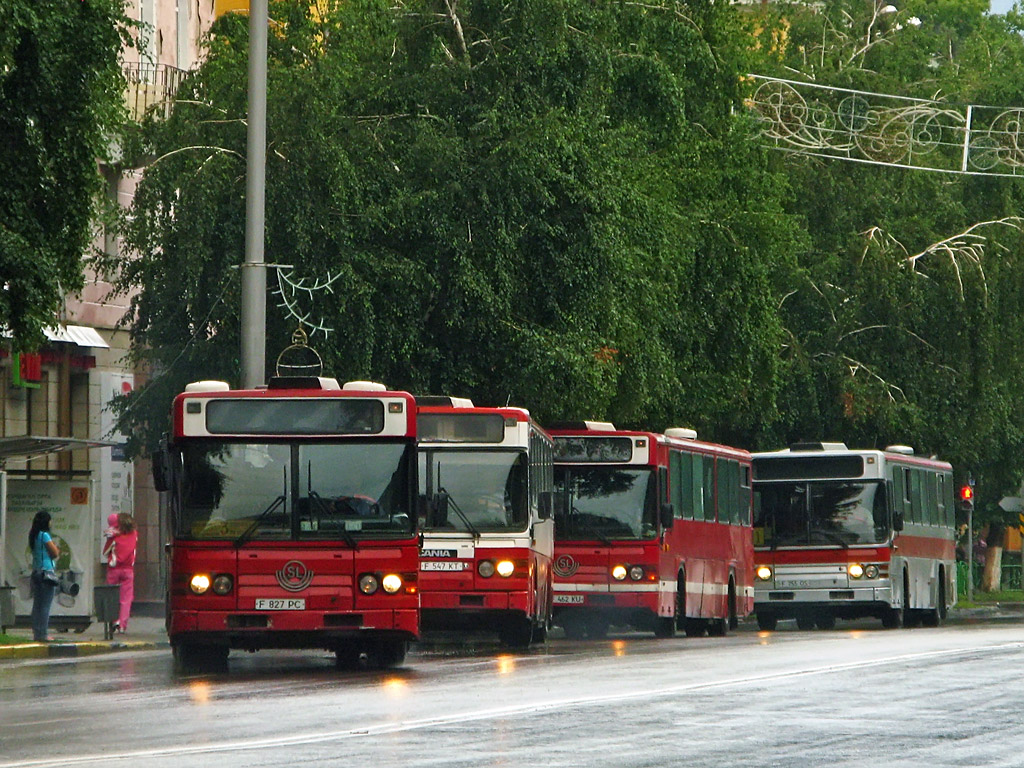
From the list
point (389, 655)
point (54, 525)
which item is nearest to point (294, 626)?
point (389, 655)

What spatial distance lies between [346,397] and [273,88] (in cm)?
1094

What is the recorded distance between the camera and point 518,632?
26.8 meters

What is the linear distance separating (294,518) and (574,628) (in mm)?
14137

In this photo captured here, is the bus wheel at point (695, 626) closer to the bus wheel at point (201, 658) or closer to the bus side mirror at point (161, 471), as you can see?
the bus wheel at point (201, 658)

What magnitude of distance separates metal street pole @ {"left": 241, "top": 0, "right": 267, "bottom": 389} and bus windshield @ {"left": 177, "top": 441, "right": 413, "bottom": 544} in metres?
6.16

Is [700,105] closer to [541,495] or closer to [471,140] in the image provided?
[471,140]

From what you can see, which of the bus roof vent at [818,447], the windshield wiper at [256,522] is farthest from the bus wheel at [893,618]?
the windshield wiper at [256,522]

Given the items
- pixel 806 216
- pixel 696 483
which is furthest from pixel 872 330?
pixel 696 483

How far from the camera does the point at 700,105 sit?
41969mm

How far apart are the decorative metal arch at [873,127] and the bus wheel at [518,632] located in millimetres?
14491

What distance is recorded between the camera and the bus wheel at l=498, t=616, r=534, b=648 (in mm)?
26358

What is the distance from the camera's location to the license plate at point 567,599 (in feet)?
103

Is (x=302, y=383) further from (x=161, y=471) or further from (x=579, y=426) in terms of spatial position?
(x=579, y=426)

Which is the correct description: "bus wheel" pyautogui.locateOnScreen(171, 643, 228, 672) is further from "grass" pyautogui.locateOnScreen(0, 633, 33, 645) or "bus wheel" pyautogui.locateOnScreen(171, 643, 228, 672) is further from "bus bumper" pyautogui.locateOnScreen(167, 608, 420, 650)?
"grass" pyautogui.locateOnScreen(0, 633, 33, 645)
